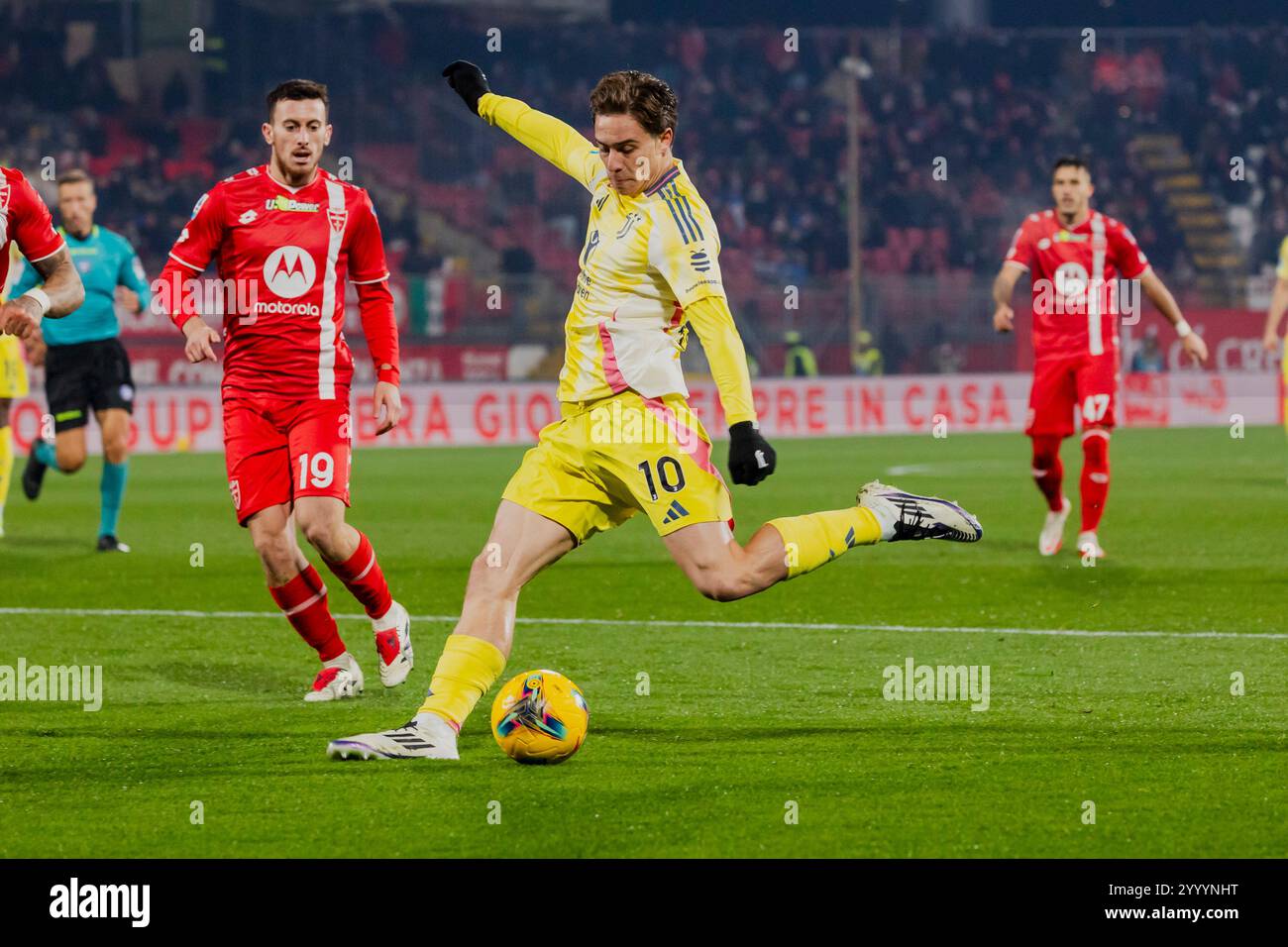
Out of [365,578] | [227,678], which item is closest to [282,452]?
[365,578]

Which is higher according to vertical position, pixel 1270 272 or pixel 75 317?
pixel 1270 272

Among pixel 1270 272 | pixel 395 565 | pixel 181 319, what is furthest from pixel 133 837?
pixel 1270 272

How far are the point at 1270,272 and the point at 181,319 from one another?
28.7 m

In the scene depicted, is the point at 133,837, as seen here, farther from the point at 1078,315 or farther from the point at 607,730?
the point at 1078,315

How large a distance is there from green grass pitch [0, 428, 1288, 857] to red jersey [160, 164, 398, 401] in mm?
1199

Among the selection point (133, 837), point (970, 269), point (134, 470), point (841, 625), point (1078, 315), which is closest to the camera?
point (133, 837)

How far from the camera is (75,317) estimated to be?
474 inches

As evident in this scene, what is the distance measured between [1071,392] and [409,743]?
673 centimetres

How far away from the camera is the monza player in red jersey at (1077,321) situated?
11.0 meters

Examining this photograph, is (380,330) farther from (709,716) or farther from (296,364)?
(709,716)

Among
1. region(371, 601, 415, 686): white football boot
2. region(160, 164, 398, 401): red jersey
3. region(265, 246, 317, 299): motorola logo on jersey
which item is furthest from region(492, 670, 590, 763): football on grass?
region(265, 246, 317, 299): motorola logo on jersey

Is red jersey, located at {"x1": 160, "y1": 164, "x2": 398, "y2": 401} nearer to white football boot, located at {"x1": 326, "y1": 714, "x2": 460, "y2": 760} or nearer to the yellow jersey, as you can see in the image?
the yellow jersey

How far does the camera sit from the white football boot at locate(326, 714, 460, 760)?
5.39m

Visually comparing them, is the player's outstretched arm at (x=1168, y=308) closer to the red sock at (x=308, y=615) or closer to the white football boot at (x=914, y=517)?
the white football boot at (x=914, y=517)
